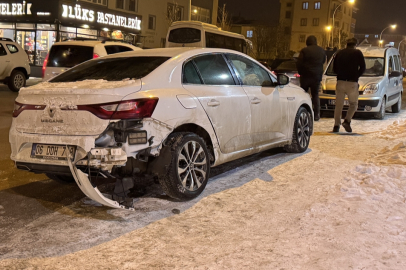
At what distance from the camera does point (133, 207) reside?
4.45 m

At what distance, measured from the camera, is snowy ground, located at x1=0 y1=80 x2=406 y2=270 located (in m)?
3.41

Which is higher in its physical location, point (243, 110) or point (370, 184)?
point (243, 110)

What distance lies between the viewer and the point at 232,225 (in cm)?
415

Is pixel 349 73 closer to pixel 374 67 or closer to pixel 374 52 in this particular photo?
pixel 374 67

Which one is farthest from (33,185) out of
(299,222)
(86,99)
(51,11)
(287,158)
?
(51,11)

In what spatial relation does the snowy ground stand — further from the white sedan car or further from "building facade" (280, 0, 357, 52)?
"building facade" (280, 0, 357, 52)

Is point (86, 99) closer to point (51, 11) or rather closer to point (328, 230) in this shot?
point (328, 230)

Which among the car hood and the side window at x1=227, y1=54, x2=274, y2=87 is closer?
the side window at x1=227, y1=54, x2=274, y2=87

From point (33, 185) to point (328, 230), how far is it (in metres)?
3.40

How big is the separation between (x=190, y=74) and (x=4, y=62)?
552 inches

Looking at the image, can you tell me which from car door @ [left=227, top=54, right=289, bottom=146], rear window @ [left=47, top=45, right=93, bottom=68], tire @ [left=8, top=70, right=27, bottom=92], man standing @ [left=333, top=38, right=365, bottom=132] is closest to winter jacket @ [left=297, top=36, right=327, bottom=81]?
man standing @ [left=333, top=38, right=365, bottom=132]

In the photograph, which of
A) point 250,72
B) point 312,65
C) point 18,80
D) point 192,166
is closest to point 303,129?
point 250,72

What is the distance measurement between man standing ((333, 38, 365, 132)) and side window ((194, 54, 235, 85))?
14.7 ft

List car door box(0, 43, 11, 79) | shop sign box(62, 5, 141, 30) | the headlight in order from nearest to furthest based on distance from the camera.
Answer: the headlight < car door box(0, 43, 11, 79) < shop sign box(62, 5, 141, 30)
